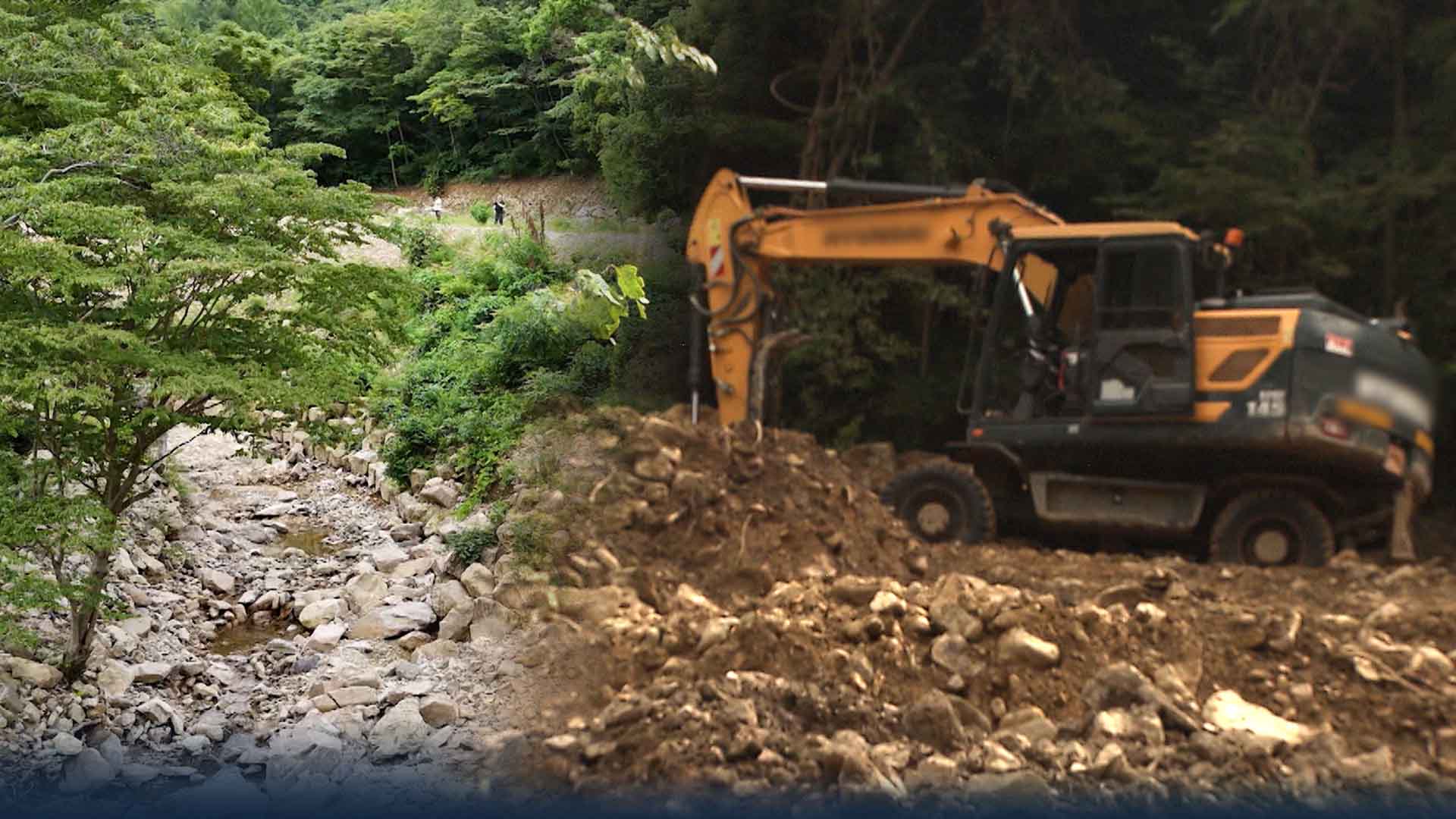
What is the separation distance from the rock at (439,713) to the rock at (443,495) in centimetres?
378

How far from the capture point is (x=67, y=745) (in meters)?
7.33

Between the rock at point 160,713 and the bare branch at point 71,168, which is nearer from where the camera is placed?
the rock at point 160,713

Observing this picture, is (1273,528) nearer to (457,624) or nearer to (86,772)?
(457,624)

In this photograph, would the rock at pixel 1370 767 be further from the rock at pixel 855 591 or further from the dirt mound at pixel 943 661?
the rock at pixel 855 591

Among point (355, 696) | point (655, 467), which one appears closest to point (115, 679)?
point (355, 696)

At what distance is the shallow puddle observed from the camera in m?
9.08

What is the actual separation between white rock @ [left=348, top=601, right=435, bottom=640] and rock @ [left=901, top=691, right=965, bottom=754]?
5.80 m

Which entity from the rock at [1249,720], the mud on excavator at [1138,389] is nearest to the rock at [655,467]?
the mud on excavator at [1138,389]

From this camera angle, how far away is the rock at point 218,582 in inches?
400

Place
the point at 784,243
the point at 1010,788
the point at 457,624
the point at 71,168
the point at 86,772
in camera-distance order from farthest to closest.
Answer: the point at 457,624, the point at 71,168, the point at 86,772, the point at 784,243, the point at 1010,788

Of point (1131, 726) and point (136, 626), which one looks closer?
point (1131, 726)

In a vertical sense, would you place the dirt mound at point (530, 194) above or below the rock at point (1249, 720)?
above

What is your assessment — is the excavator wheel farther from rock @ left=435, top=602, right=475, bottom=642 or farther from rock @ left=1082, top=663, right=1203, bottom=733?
rock @ left=435, top=602, right=475, bottom=642

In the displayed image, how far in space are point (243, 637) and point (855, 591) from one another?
669 centimetres
